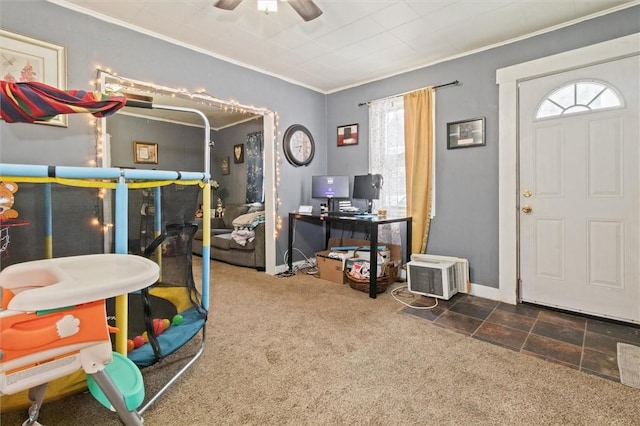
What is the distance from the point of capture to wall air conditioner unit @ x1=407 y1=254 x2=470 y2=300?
288 cm

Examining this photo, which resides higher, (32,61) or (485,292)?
(32,61)

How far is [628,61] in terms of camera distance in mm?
2322

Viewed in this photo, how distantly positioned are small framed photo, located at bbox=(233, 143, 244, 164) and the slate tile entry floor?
4.38m

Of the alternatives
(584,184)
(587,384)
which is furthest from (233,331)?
(584,184)

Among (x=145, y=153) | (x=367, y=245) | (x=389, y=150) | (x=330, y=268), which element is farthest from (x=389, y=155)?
(x=145, y=153)

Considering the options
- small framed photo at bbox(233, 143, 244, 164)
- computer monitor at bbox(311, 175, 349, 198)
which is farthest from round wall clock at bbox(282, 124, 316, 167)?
small framed photo at bbox(233, 143, 244, 164)

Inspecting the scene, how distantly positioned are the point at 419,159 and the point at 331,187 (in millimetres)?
1112

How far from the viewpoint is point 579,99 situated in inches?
99.6

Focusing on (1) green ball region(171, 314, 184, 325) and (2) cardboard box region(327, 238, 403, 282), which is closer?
(1) green ball region(171, 314, 184, 325)

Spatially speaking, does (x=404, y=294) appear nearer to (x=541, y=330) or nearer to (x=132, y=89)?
(x=541, y=330)

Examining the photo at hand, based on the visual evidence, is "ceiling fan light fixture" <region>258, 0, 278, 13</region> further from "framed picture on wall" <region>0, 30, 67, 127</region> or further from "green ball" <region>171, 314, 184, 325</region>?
"green ball" <region>171, 314, 184, 325</region>

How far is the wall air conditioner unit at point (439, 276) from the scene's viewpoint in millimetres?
2879

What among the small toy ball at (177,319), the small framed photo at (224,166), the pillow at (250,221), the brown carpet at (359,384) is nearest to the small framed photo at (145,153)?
the small framed photo at (224,166)

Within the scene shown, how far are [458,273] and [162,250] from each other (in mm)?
2669
